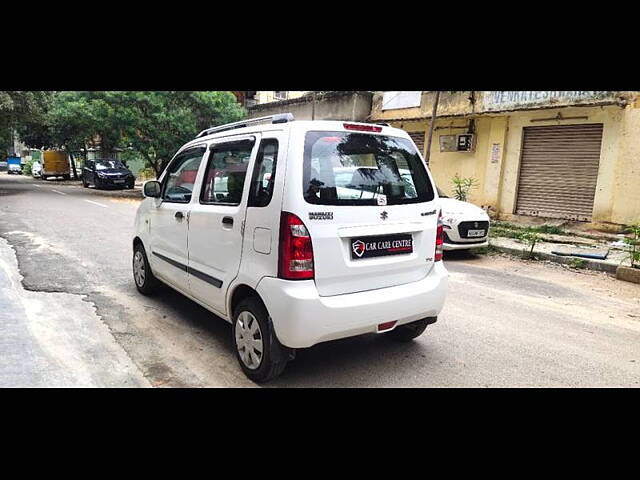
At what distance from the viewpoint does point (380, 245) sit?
3.46 meters

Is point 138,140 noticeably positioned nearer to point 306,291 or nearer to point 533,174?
point 533,174

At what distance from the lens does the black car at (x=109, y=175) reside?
78.6 feet

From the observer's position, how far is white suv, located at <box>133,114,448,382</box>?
3.18 m

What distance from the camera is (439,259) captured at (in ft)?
12.9

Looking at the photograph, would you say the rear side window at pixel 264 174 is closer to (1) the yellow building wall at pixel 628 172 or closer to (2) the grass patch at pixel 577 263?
(2) the grass patch at pixel 577 263

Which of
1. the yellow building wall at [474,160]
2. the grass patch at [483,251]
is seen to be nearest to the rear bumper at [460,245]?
the grass patch at [483,251]

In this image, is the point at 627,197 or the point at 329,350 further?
the point at 627,197

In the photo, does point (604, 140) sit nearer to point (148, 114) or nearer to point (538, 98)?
point (538, 98)

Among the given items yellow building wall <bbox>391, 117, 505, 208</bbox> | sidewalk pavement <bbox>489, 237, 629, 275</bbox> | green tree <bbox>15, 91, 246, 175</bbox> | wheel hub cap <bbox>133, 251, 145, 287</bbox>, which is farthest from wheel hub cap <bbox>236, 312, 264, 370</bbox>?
green tree <bbox>15, 91, 246, 175</bbox>

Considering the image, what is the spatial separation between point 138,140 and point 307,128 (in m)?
18.9

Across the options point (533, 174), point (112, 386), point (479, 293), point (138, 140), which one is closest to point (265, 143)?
point (112, 386)

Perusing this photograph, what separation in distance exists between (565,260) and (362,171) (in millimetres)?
6467

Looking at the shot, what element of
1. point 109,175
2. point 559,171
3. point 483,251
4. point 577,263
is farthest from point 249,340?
point 109,175

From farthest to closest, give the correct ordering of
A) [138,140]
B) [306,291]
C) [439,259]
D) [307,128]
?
[138,140]
[439,259]
[307,128]
[306,291]
